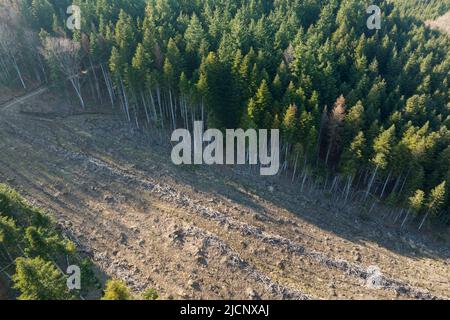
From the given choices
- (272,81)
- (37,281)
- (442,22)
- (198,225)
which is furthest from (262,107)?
(442,22)

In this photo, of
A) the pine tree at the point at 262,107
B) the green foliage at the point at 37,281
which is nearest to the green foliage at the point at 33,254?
the green foliage at the point at 37,281

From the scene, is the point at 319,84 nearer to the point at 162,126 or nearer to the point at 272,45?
the point at 272,45

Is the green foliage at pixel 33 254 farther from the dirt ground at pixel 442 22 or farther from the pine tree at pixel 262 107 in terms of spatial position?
the dirt ground at pixel 442 22

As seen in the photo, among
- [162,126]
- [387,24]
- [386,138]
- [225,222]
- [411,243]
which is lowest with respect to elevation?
[411,243]

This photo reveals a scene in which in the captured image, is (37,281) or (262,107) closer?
(37,281)

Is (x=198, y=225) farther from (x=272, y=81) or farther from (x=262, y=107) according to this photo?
(x=272, y=81)
